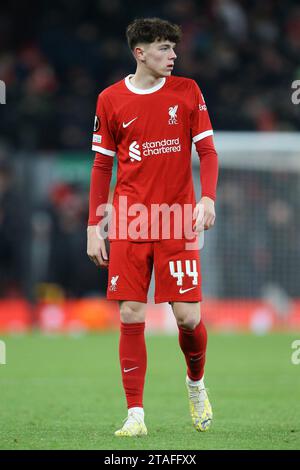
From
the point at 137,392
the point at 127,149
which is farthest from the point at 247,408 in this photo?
the point at 127,149

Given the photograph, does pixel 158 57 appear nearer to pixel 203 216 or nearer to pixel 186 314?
pixel 203 216

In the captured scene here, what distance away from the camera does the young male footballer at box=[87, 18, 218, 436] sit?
6715mm

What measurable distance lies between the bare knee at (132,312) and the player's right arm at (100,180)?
30 cm

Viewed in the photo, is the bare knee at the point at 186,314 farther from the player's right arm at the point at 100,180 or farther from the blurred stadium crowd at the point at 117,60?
the blurred stadium crowd at the point at 117,60

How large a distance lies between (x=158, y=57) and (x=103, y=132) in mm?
541

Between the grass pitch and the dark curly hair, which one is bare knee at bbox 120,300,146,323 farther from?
the dark curly hair

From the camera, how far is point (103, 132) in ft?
22.6

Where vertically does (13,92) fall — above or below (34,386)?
above

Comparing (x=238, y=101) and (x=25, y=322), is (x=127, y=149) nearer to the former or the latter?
(x=25, y=322)

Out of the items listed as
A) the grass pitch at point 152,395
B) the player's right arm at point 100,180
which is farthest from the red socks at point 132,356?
the player's right arm at point 100,180

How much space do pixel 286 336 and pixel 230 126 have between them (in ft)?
14.7

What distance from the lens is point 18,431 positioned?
22.0ft

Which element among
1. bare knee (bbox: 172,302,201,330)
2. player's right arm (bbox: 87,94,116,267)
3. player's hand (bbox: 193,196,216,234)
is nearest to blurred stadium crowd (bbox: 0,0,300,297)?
player's right arm (bbox: 87,94,116,267)

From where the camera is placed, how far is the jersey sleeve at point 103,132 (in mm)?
6863
